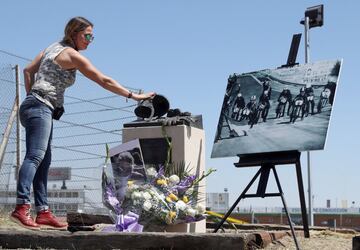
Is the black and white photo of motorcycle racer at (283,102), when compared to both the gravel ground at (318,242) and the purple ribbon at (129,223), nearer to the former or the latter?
the gravel ground at (318,242)

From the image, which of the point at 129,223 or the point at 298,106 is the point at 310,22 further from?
the point at 129,223

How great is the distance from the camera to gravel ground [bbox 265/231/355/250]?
502cm

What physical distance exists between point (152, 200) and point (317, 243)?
4.72ft

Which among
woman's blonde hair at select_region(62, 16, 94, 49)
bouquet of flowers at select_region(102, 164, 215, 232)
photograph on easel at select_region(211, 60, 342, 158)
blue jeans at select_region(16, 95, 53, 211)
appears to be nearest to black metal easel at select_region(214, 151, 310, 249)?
photograph on easel at select_region(211, 60, 342, 158)

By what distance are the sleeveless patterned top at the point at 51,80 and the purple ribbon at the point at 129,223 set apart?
3.21 feet

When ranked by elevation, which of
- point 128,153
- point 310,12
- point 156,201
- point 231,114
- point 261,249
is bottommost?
point 261,249

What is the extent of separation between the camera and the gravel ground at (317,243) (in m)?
5.02

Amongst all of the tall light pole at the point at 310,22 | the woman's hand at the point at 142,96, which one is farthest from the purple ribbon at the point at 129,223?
the tall light pole at the point at 310,22

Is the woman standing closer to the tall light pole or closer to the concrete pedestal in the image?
the concrete pedestal

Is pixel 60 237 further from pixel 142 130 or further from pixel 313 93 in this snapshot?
pixel 313 93

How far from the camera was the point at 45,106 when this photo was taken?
469cm

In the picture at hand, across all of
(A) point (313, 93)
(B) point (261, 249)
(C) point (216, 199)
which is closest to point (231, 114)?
(A) point (313, 93)

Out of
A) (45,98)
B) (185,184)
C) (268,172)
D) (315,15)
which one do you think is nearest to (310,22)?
(315,15)

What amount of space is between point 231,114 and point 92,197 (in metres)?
1.78
